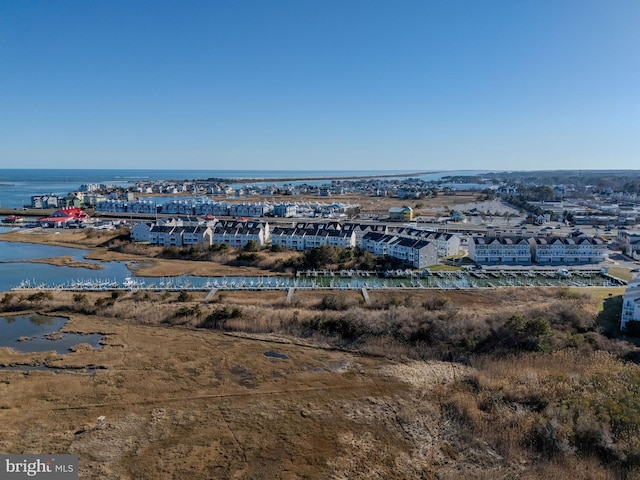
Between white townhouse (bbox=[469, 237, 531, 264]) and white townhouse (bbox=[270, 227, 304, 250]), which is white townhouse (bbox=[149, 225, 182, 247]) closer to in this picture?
white townhouse (bbox=[270, 227, 304, 250])

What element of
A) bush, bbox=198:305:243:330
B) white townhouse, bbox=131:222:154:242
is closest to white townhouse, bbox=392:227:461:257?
bush, bbox=198:305:243:330

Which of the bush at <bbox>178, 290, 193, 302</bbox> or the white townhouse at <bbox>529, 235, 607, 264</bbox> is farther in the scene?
the white townhouse at <bbox>529, 235, 607, 264</bbox>

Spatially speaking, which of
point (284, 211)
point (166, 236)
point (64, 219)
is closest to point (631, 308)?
point (166, 236)

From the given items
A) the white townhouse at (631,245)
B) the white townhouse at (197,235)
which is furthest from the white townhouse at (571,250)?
the white townhouse at (197,235)

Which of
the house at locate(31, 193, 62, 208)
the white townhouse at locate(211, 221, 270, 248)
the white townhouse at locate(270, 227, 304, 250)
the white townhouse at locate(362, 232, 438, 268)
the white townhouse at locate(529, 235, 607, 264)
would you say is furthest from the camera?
the house at locate(31, 193, 62, 208)

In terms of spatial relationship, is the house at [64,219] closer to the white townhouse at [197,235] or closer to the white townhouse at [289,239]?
the white townhouse at [197,235]
